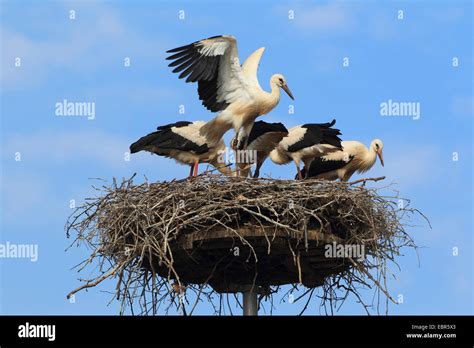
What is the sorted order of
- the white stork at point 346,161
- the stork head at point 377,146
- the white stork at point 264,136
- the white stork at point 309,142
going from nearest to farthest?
the white stork at point 264,136, the white stork at point 309,142, the white stork at point 346,161, the stork head at point 377,146

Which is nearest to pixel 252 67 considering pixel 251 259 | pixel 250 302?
pixel 251 259

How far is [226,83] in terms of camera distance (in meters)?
11.4

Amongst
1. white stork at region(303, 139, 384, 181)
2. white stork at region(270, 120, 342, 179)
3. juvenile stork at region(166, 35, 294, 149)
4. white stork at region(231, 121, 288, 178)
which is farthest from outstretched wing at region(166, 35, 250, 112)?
white stork at region(303, 139, 384, 181)

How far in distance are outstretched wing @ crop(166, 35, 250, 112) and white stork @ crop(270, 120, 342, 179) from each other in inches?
51.1

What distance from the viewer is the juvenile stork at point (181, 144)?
458 inches

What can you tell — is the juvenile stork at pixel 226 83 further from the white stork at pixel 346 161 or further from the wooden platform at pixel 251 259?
the wooden platform at pixel 251 259

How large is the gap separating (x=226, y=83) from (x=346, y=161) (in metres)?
2.11

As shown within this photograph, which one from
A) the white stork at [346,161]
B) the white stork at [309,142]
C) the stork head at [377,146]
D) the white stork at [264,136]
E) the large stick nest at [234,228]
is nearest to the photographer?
the large stick nest at [234,228]

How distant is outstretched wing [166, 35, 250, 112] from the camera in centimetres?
1106

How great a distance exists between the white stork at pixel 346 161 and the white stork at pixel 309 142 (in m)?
0.12

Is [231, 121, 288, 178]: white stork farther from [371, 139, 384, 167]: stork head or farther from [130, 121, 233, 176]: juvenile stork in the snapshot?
[371, 139, 384, 167]: stork head

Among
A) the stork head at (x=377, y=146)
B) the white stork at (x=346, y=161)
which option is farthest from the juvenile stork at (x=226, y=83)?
the stork head at (x=377, y=146)
